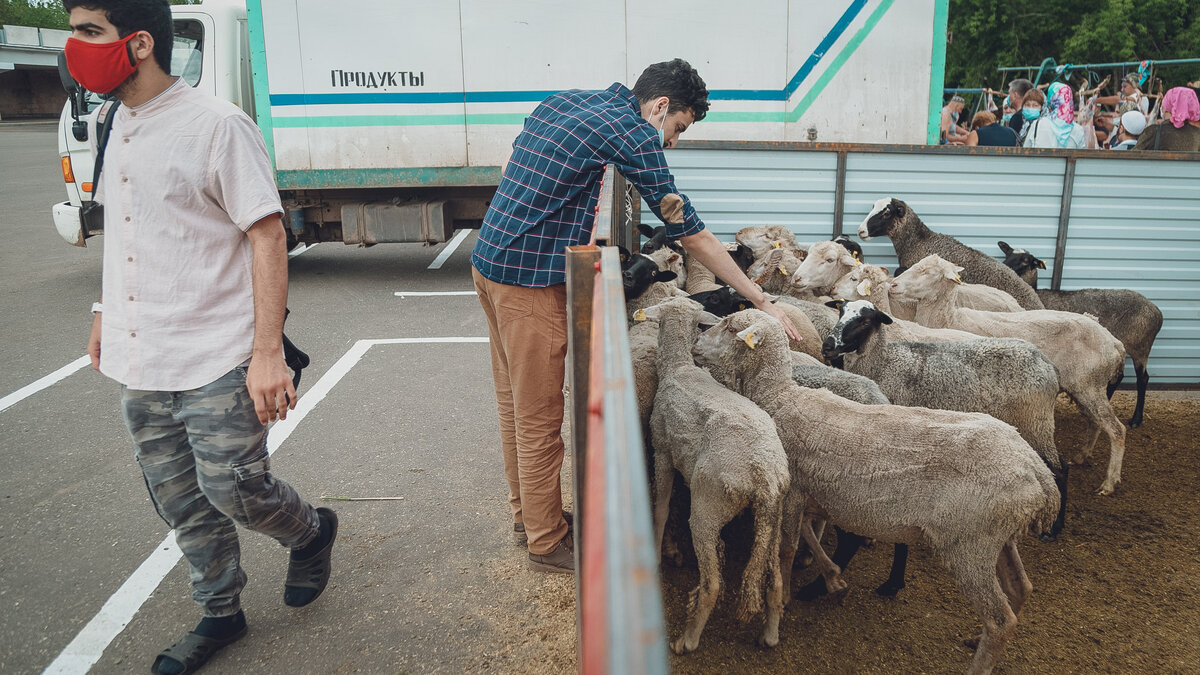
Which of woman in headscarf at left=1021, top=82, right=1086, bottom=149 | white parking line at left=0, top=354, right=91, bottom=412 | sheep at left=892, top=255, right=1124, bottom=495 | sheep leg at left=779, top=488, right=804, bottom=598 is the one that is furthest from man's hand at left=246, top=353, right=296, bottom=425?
woman in headscarf at left=1021, top=82, right=1086, bottom=149

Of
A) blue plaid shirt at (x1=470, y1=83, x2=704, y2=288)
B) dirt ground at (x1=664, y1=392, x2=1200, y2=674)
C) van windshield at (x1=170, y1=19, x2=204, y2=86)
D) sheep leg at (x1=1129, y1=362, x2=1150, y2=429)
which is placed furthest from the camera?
van windshield at (x1=170, y1=19, x2=204, y2=86)

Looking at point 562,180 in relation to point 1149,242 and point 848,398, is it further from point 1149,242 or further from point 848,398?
point 1149,242

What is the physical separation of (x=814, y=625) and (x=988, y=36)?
27401mm

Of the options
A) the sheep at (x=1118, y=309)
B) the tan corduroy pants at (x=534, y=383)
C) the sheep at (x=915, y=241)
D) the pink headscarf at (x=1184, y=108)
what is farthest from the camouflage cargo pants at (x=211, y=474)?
the pink headscarf at (x=1184, y=108)

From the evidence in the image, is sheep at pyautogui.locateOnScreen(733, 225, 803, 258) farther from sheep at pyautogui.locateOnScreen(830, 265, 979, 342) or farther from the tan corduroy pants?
the tan corduroy pants

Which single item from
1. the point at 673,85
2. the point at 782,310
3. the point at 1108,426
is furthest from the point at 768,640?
the point at 1108,426

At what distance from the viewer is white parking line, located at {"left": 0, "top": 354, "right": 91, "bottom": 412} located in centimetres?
553

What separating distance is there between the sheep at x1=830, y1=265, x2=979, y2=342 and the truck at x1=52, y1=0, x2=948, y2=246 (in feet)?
9.96

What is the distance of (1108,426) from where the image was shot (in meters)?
4.50

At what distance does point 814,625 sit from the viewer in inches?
127

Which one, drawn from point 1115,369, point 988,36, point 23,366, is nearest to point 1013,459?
point 1115,369

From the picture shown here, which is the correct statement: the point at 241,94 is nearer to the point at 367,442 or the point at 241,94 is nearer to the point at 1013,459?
the point at 367,442

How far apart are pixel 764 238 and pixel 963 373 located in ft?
6.36

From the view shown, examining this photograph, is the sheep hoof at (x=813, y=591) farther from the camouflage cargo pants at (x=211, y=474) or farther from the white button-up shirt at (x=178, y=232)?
the white button-up shirt at (x=178, y=232)
